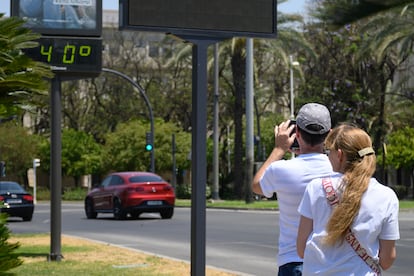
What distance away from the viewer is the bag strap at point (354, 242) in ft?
15.3

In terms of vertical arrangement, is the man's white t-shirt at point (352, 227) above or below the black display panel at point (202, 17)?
below

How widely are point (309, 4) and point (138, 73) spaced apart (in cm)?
1767

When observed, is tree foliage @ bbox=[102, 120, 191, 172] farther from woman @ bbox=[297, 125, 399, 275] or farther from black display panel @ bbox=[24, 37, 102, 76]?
woman @ bbox=[297, 125, 399, 275]

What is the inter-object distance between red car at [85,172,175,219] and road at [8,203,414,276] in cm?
45

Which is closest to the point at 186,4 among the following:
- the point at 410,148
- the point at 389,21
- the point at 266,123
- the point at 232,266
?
the point at 232,266

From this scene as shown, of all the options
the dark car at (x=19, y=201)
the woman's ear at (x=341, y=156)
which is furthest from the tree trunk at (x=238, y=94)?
the woman's ear at (x=341, y=156)

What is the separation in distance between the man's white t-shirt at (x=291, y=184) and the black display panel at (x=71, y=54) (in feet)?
33.0

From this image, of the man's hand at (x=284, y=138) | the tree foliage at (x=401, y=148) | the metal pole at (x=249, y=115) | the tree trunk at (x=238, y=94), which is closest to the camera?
the man's hand at (x=284, y=138)

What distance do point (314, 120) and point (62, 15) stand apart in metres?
10.3

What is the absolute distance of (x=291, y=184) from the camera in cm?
557

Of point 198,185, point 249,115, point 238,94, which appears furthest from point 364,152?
point 238,94

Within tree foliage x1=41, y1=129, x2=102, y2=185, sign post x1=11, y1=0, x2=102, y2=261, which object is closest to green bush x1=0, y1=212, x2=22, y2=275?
sign post x1=11, y1=0, x2=102, y2=261

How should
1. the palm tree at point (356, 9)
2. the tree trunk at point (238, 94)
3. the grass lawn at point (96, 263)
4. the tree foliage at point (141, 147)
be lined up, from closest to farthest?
the grass lawn at point (96, 263)
the palm tree at point (356, 9)
the tree trunk at point (238, 94)
the tree foliage at point (141, 147)

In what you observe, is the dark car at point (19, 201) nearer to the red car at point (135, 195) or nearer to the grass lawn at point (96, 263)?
the red car at point (135, 195)
